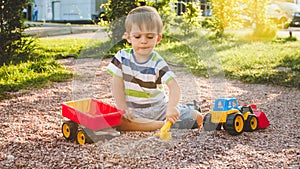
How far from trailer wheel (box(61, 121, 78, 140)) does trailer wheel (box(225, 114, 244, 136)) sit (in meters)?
1.11

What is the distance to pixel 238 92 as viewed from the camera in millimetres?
5000

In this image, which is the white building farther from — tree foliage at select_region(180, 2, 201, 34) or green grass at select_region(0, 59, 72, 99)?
green grass at select_region(0, 59, 72, 99)

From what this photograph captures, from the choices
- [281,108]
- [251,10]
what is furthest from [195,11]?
[281,108]

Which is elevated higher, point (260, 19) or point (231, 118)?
point (260, 19)

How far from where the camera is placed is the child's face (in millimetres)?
2902

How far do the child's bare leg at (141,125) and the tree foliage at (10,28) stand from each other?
3.87 meters

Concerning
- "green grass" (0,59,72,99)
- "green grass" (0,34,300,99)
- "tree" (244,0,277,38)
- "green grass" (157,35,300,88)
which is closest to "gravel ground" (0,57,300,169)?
"green grass" (0,59,72,99)

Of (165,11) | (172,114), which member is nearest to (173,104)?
(172,114)

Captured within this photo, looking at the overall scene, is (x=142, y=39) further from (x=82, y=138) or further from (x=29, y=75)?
(x=29, y=75)

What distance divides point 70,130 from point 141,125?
56 cm

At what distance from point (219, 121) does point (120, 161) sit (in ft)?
2.96

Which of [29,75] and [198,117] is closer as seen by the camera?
[198,117]

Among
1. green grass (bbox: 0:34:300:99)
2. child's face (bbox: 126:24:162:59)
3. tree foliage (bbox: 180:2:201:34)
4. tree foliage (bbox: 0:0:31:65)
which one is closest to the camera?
child's face (bbox: 126:24:162:59)

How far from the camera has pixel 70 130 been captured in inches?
115
